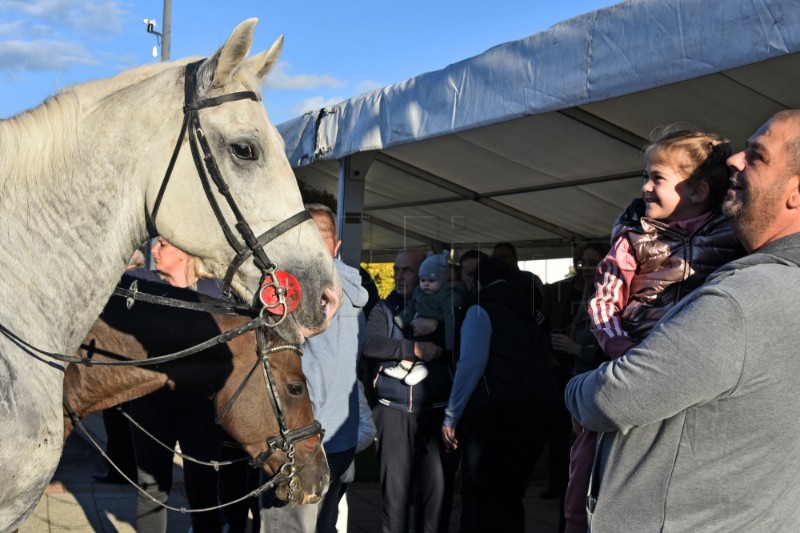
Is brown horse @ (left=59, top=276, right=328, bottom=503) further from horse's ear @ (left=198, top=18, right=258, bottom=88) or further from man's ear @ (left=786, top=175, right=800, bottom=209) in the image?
man's ear @ (left=786, top=175, right=800, bottom=209)

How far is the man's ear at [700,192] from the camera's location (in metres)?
2.28

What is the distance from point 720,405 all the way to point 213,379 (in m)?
2.18

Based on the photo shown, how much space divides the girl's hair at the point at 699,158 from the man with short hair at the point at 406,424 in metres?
2.59

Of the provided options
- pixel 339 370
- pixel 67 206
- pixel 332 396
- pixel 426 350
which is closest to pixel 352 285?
pixel 339 370

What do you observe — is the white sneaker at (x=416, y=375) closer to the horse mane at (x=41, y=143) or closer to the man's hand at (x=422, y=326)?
the man's hand at (x=422, y=326)

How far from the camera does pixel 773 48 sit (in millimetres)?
2984

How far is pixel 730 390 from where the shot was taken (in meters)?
1.68

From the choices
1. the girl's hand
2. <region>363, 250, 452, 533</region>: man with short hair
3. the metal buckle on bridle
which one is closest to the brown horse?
the metal buckle on bridle

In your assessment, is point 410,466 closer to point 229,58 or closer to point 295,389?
point 295,389

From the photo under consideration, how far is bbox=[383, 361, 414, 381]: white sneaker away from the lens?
4.68 meters

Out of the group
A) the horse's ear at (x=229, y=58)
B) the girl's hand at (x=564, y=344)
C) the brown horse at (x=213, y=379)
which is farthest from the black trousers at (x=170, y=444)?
the girl's hand at (x=564, y=344)

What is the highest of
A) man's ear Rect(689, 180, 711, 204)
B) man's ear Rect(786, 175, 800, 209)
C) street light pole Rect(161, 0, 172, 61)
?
street light pole Rect(161, 0, 172, 61)

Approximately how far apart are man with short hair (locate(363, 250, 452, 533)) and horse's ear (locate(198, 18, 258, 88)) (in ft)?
8.45

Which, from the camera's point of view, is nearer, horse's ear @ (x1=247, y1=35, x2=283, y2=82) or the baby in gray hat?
horse's ear @ (x1=247, y1=35, x2=283, y2=82)
